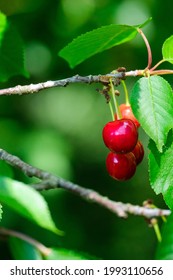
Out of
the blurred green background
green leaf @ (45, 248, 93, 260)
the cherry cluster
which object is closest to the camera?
green leaf @ (45, 248, 93, 260)

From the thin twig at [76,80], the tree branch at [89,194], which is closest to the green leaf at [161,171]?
the tree branch at [89,194]

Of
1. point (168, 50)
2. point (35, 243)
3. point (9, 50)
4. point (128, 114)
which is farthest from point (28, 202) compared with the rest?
point (9, 50)

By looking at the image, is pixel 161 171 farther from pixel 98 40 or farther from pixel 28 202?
pixel 28 202

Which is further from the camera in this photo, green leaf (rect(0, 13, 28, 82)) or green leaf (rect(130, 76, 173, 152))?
green leaf (rect(0, 13, 28, 82))

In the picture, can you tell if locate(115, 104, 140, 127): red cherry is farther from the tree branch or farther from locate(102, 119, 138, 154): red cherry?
the tree branch

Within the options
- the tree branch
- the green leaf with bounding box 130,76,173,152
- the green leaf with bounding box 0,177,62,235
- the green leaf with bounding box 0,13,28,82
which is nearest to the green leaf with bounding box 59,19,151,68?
the green leaf with bounding box 130,76,173,152

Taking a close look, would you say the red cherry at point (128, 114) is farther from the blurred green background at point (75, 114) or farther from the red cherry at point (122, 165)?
the blurred green background at point (75, 114)

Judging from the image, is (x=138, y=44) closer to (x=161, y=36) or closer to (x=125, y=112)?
(x=161, y=36)
